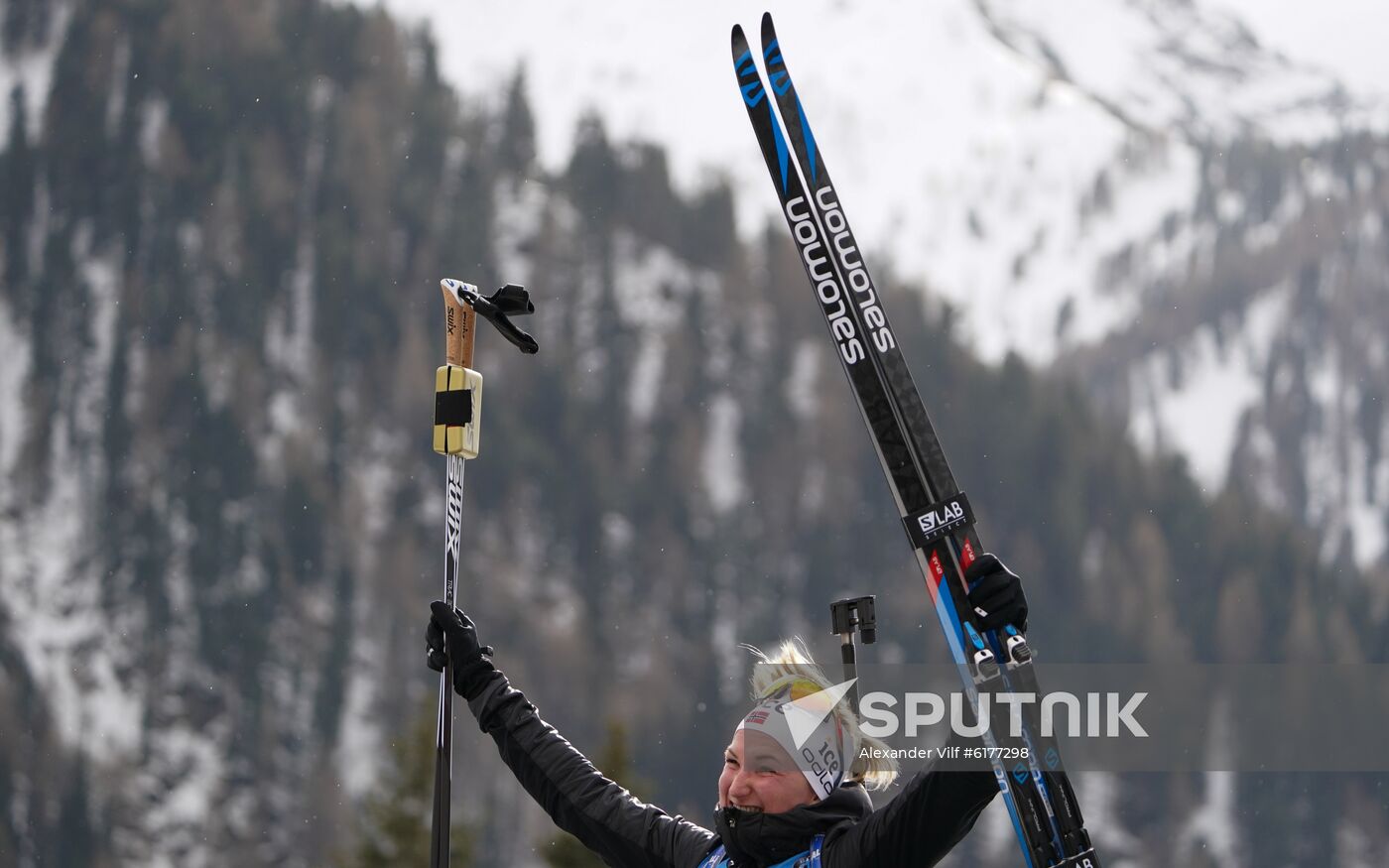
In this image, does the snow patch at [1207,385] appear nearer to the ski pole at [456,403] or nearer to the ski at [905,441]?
the ski pole at [456,403]

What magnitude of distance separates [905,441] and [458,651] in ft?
3.85

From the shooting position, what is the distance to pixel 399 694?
95562 mm

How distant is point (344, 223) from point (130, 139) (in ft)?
62.6

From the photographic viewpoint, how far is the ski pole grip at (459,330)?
4.31 metres

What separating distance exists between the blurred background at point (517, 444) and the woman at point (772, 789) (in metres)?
68.5

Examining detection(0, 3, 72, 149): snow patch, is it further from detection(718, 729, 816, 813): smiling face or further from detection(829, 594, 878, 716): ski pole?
Answer: detection(718, 729, 816, 813): smiling face

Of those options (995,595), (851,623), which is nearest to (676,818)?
(851,623)

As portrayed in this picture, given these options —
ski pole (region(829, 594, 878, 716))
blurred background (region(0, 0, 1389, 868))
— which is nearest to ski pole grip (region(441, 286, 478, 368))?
ski pole (region(829, 594, 878, 716))

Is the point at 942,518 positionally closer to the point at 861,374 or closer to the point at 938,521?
the point at 938,521

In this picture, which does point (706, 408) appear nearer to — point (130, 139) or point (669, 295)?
point (669, 295)

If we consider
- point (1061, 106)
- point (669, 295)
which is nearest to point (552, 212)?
point (669, 295)
